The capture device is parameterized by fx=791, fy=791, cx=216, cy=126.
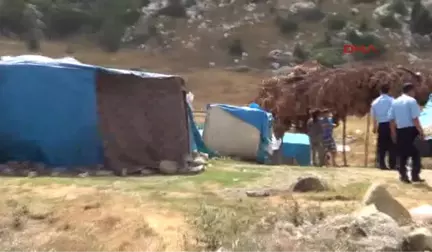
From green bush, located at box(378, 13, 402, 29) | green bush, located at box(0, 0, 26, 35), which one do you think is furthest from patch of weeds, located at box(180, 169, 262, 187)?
green bush, located at box(378, 13, 402, 29)

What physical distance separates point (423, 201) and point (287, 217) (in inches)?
96.8

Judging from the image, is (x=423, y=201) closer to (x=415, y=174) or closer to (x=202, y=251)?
Answer: (x=415, y=174)

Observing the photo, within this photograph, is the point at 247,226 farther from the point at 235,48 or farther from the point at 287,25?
the point at 287,25

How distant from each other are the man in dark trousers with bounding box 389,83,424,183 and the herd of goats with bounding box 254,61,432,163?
6.12 metres

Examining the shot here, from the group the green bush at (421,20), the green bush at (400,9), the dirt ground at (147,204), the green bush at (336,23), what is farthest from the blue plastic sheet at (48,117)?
the green bush at (400,9)

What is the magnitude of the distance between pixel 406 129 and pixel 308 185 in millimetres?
1676

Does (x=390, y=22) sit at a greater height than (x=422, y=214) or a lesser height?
greater

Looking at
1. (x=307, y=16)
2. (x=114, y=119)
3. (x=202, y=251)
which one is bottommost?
(x=202, y=251)

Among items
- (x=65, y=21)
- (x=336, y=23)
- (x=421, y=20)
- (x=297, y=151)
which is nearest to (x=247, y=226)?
(x=297, y=151)

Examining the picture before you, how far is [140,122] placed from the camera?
11.8 meters

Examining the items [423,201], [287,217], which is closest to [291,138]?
[423,201]

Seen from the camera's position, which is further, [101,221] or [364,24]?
[364,24]

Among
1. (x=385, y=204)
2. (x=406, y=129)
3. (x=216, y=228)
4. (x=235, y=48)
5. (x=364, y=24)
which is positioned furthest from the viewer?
(x=364, y=24)

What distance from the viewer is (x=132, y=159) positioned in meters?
11.5
